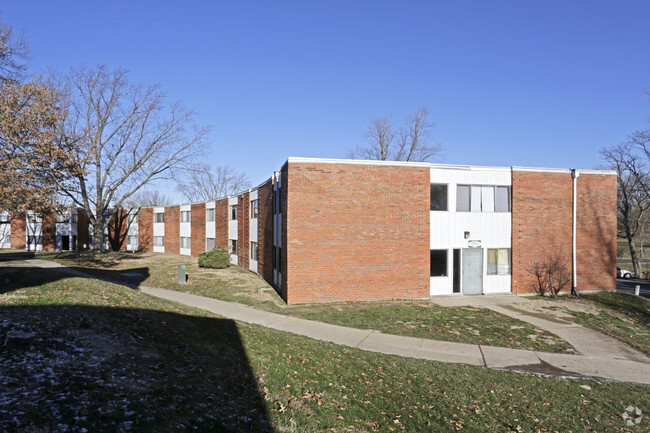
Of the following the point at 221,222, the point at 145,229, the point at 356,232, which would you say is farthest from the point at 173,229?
the point at 356,232

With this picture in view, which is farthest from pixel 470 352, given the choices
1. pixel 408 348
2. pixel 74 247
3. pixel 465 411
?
pixel 74 247

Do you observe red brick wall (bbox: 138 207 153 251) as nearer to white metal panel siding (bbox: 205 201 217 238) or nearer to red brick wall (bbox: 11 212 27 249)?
white metal panel siding (bbox: 205 201 217 238)

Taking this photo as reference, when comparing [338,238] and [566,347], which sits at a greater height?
[338,238]

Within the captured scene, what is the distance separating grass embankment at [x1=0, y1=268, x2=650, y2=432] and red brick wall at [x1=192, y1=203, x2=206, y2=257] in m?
28.6

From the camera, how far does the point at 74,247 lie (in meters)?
47.4

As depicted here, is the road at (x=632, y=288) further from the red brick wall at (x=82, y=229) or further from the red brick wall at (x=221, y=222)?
the red brick wall at (x=82, y=229)

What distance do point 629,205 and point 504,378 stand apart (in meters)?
46.0

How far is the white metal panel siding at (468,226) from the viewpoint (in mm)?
17969

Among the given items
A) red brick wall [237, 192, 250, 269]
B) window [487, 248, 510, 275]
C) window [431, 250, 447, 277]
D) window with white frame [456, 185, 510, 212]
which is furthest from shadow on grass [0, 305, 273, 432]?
red brick wall [237, 192, 250, 269]

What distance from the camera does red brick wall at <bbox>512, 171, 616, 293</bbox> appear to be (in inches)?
743

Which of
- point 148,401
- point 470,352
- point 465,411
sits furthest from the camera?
point 470,352

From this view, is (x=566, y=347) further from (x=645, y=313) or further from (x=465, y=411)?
(x=645, y=313)

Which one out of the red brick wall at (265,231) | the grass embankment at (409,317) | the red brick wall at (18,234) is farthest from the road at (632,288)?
the red brick wall at (18,234)

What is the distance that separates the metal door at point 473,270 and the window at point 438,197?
8.33 ft
